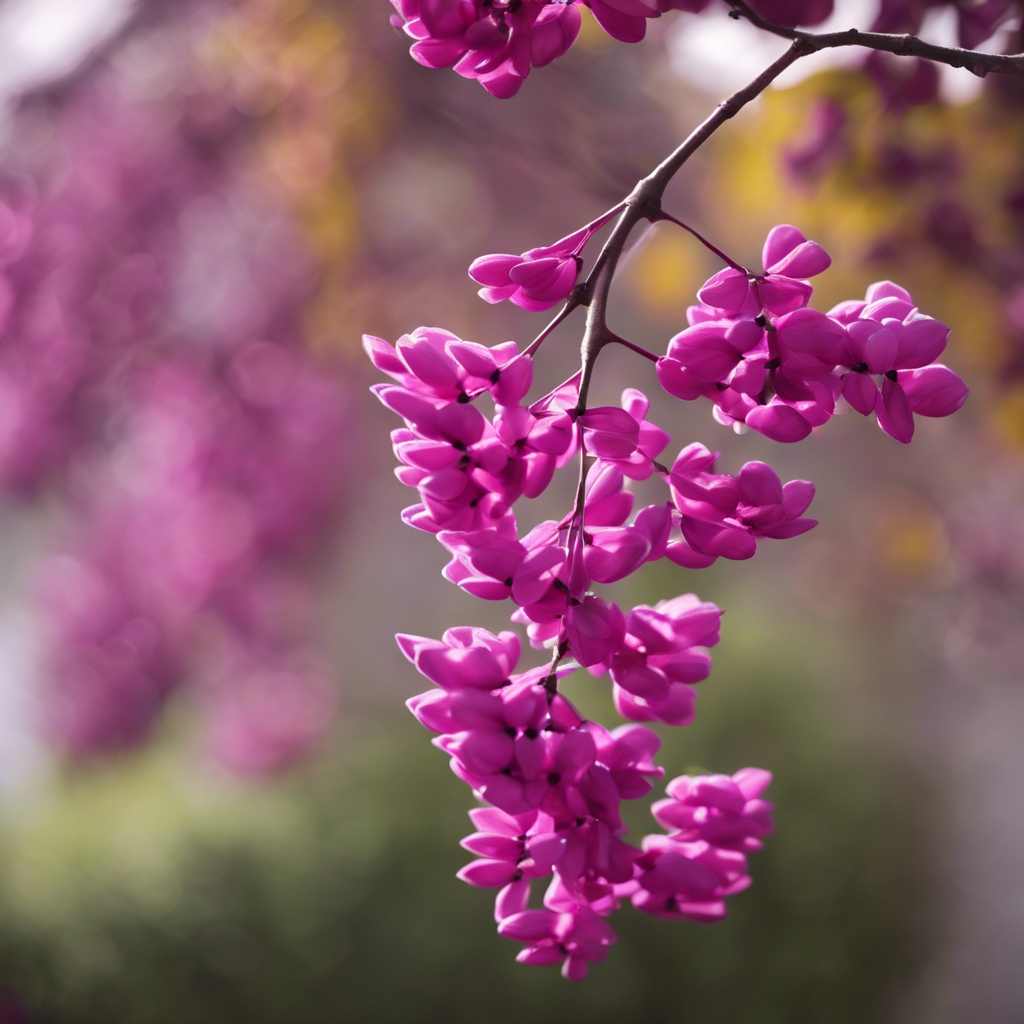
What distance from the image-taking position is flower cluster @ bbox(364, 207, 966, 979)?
23 cm

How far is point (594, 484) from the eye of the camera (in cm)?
27

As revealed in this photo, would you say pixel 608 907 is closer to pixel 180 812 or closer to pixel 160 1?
pixel 160 1

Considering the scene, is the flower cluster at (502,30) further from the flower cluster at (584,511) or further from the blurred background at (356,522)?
the blurred background at (356,522)

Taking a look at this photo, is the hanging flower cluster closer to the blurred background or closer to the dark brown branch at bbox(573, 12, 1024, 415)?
the dark brown branch at bbox(573, 12, 1024, 415)

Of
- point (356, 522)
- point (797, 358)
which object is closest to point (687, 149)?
point (797, 358)

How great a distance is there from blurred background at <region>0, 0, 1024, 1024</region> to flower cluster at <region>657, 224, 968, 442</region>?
1.29ft

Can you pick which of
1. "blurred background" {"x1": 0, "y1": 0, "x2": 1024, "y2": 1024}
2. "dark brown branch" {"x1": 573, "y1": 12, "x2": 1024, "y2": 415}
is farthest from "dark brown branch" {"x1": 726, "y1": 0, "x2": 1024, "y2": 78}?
"blurred background" {"x1": 0, "y1": 0, "x2": 1024, "y2": 1024}

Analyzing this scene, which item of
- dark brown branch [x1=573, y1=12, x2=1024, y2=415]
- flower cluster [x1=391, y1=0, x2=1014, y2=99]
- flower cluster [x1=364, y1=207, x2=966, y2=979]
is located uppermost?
flower cluster [x1=391, y1=0, x2=1014, y2=99]

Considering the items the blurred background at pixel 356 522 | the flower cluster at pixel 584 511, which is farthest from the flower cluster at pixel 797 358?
the blurred background at pixel 356 522

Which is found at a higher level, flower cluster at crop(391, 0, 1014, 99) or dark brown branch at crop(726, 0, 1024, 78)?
flower cluster at crop(391, 0, 1014, 99)

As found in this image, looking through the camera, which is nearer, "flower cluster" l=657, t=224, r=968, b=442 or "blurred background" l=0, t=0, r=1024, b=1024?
"flower cluster" l=657, t=224, r=968, b=442

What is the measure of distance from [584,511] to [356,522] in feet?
6.48

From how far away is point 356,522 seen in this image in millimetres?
2189

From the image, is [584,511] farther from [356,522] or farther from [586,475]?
[356,522]
